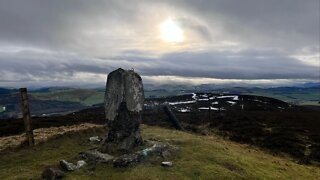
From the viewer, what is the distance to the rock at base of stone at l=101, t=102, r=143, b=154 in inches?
1134

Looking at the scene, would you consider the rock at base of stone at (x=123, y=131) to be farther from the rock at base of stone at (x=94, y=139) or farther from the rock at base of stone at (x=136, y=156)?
the rock at base of stone at (x=94, y=139)

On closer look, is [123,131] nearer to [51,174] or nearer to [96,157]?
[96,157]

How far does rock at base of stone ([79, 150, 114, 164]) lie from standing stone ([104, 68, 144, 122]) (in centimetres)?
291

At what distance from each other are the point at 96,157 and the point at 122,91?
17.0ft

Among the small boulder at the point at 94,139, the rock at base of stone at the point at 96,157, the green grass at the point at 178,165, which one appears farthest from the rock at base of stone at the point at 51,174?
the small boulder at the point at 94,139

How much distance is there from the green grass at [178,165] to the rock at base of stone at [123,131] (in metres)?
2.85

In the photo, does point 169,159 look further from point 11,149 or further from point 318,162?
point 318,162

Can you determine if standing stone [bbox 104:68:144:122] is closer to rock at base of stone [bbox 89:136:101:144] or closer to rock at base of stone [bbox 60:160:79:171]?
rock at base of stone [bbox 89:136:101:144]

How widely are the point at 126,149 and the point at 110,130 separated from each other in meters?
2.03

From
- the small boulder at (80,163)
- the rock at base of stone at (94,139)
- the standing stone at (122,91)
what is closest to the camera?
the small boulder at (80,163)

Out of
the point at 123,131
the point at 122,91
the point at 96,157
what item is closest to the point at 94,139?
the point at 123,131

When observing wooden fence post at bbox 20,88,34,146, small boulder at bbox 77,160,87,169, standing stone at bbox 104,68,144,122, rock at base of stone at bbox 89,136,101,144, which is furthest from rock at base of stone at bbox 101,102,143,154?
wooden fence post at bbox 20,88,34,146

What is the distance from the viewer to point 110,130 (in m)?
29.4

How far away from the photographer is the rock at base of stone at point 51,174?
23469 mm
